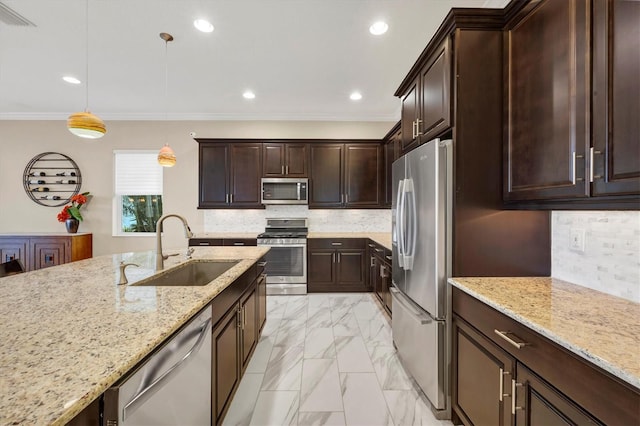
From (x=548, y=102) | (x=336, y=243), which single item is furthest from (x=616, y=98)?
(x=336, y=243)

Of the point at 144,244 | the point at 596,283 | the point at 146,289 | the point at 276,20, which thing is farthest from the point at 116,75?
the point at 596,283

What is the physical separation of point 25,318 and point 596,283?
2570mm

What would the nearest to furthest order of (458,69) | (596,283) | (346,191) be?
(596,283) < (458,69) < (346,191)

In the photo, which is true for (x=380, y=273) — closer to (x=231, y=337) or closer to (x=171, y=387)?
(x=231, y=337)

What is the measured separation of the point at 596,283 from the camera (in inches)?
54.2

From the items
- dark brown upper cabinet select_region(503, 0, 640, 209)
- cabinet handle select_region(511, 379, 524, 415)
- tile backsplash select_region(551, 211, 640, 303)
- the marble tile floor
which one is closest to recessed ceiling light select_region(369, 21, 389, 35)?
dark brown upper cabinet select_region(503, 0, 640, 209)

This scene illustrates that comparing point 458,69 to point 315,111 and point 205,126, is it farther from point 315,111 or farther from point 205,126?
point 205,126

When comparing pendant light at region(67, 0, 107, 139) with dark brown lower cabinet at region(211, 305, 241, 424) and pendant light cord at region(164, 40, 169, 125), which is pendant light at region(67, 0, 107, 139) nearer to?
pendant light cord at region(164, 40, 169, 125)

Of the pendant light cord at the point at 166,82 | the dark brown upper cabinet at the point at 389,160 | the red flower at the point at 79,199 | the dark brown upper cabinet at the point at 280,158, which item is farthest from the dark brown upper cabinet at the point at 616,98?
the red flower at the point at 79,199

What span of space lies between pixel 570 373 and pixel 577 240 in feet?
2.99

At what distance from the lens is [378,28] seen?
2.44 m

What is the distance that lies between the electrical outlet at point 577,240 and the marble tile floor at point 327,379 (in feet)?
4.29

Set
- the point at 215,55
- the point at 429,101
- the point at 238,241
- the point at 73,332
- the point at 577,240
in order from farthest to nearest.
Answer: the point at 238,241 < the point at 215,55 < the point at 429,101 < the point at 577,240 < the point at 73,332

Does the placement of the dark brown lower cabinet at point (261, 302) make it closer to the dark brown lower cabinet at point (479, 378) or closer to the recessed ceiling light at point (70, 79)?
the dark brown lower cabinet at point (479, 378)
